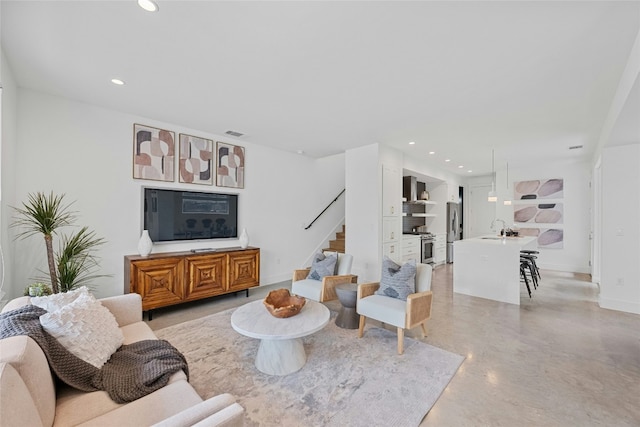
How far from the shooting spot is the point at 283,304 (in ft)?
8.65

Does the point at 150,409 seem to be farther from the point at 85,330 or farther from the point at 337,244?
the point at 337,244

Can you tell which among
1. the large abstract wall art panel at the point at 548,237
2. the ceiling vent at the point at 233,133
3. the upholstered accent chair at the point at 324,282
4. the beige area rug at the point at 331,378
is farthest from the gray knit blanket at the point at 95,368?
the large abstract wall art panel at the point at 548,237

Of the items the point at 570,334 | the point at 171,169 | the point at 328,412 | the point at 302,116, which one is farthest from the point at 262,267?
the point at 570,334

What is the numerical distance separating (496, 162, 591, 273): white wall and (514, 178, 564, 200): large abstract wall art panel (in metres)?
0.11

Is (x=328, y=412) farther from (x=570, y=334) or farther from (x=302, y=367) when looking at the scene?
(x=570, y=334)

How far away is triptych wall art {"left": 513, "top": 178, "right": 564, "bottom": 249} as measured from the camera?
22.5 ft

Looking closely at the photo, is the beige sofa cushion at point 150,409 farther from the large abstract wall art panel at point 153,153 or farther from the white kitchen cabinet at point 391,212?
the white kitchen cabinet at point 391,212

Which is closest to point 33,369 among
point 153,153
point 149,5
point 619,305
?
point 149,5

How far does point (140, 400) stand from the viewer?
1364 millimetres

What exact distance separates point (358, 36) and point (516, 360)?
3.19 meters

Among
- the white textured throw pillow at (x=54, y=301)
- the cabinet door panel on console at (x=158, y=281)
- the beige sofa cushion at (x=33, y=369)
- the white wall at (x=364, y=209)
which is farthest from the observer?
the white wall at (x=364, y=209)

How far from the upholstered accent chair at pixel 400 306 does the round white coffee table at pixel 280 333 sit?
64cm

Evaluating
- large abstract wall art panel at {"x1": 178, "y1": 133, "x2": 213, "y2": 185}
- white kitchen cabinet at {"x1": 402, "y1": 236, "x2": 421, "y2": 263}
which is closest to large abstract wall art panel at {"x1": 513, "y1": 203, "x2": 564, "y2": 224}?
white kitchen cabinet at {"x1": 402, "y1": 236, "x2": 421, "y2": 263}

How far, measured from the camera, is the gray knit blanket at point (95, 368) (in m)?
1.37
